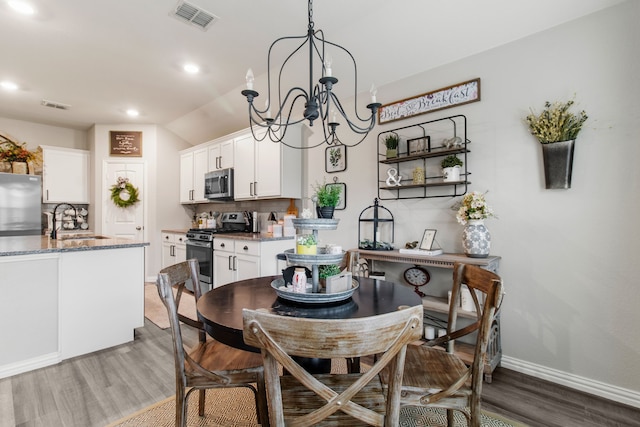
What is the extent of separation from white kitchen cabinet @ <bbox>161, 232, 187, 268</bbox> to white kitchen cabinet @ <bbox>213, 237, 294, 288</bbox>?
3.17 feet

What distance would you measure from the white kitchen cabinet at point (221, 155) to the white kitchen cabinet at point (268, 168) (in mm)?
215

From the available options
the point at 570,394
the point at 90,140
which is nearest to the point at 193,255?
the point at 90,140

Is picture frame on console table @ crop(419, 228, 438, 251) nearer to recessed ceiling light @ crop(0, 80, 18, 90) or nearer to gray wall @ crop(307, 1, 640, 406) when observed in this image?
gray wall @ crop(307, 1, 640, 406)

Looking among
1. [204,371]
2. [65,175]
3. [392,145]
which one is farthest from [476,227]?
[65,175]

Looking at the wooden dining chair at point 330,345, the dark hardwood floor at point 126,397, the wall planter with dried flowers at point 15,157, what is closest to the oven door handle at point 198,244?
the dark hardwood floor at point 126,397

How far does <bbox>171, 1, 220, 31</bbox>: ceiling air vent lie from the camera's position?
2.38 metres

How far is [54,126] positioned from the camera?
5.29m

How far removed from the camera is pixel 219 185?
4.47 metres

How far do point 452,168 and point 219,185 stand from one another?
3.29 m

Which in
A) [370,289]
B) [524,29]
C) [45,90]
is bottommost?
[370,289]

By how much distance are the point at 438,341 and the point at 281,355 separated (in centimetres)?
106

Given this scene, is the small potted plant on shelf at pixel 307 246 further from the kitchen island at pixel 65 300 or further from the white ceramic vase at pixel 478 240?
the kitchen island at pixel 65 300

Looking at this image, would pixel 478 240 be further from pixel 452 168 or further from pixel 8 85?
pixel 8 85

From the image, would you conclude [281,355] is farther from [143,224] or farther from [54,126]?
[54,126]
